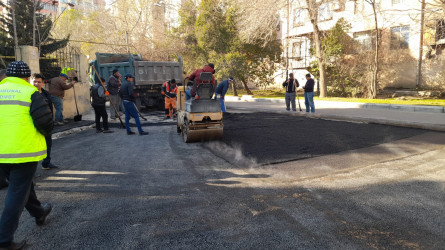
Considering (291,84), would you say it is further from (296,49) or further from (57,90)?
→ (296,49)

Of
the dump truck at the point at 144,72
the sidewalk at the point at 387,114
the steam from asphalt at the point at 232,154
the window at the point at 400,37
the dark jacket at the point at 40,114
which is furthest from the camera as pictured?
the window at the point at 400,37

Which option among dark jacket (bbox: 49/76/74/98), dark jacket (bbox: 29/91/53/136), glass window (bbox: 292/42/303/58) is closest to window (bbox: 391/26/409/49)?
glass window (bbox: 292/42/303/58)

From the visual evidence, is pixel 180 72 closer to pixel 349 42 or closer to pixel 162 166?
pixel 162 166

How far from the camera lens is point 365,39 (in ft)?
71.5

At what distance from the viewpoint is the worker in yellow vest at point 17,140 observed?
276cm

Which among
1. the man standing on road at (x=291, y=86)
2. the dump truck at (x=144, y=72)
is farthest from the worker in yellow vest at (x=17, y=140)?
the man standing on road at (x=291, y=86)

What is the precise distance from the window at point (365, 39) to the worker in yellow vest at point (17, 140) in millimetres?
21889

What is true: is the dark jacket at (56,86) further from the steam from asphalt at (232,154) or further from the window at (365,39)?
the window at (365,39)

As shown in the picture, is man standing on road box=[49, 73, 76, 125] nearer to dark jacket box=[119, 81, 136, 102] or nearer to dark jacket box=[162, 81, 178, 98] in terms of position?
dark jacket box=[119, 81, 136, 102]

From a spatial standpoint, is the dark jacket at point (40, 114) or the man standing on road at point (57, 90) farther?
the man standing on road at point (57, 90)

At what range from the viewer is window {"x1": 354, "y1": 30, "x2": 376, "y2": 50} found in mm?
20873

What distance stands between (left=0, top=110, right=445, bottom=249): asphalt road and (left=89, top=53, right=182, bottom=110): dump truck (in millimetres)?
7377

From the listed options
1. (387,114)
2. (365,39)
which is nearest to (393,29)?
(365,39)

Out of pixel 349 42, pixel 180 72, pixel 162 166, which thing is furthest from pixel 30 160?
pixel 349 42
